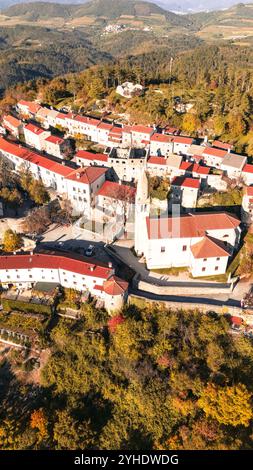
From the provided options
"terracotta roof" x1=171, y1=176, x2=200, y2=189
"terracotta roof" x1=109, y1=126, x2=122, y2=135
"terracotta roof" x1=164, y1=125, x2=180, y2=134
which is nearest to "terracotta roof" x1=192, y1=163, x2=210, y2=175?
"terracotta roof" x1=171, y1=176, x2=200, y2=189

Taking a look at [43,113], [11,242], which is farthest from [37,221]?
[43,113]

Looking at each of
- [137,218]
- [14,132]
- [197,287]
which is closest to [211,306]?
[197,287]

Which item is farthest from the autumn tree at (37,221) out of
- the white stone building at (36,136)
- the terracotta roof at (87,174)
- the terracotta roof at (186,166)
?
the terracotta roof at (186,166)

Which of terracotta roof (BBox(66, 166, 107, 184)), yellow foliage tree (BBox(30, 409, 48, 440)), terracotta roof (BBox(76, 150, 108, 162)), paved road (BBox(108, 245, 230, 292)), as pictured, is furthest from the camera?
terracotta roof (BBox(76, 150, 108, 162))

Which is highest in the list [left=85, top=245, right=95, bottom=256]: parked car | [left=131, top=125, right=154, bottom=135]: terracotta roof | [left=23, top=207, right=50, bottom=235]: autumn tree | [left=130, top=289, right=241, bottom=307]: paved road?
[left=131, top=125, right=154, bottom=135]: terracotta roof

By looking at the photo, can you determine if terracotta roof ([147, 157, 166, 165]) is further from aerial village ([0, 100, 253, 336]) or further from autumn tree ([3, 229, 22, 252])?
autumn tree ([3, 229, 22, 252])
